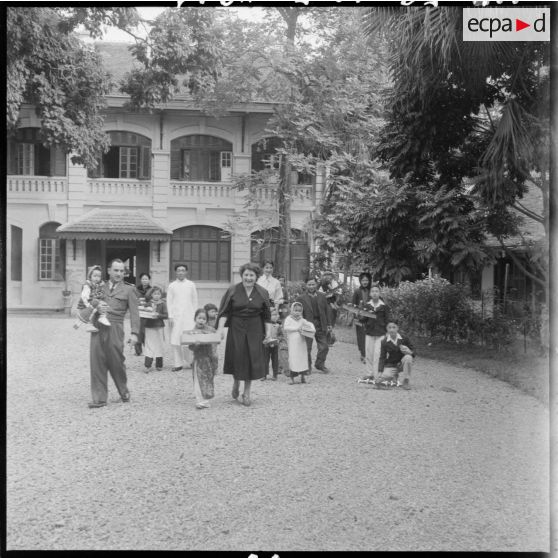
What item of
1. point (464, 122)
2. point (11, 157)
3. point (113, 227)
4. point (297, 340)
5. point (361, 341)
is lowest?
point (297, 340)

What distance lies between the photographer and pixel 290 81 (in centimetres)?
→ 645

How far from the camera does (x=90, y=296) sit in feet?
22.0

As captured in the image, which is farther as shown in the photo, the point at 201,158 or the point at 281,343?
the point at 281,343

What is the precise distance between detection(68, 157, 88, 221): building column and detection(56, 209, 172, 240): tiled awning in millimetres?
66

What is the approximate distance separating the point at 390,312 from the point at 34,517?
14.0 feet

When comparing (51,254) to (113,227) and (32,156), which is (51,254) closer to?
(113,227)

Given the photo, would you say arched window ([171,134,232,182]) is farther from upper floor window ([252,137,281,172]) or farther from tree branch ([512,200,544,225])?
tree branch ([512,200,544,225])

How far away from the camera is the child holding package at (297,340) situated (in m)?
9.09

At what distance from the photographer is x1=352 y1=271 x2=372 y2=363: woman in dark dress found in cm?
765

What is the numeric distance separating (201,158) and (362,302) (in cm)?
279

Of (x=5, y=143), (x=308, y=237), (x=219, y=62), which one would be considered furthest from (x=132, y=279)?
(x=5, y=143)

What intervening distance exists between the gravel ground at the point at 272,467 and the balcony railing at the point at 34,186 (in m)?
0.94

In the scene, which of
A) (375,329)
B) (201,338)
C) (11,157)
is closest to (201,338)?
(201,338)

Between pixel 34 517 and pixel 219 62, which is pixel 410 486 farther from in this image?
pixel 219 62
